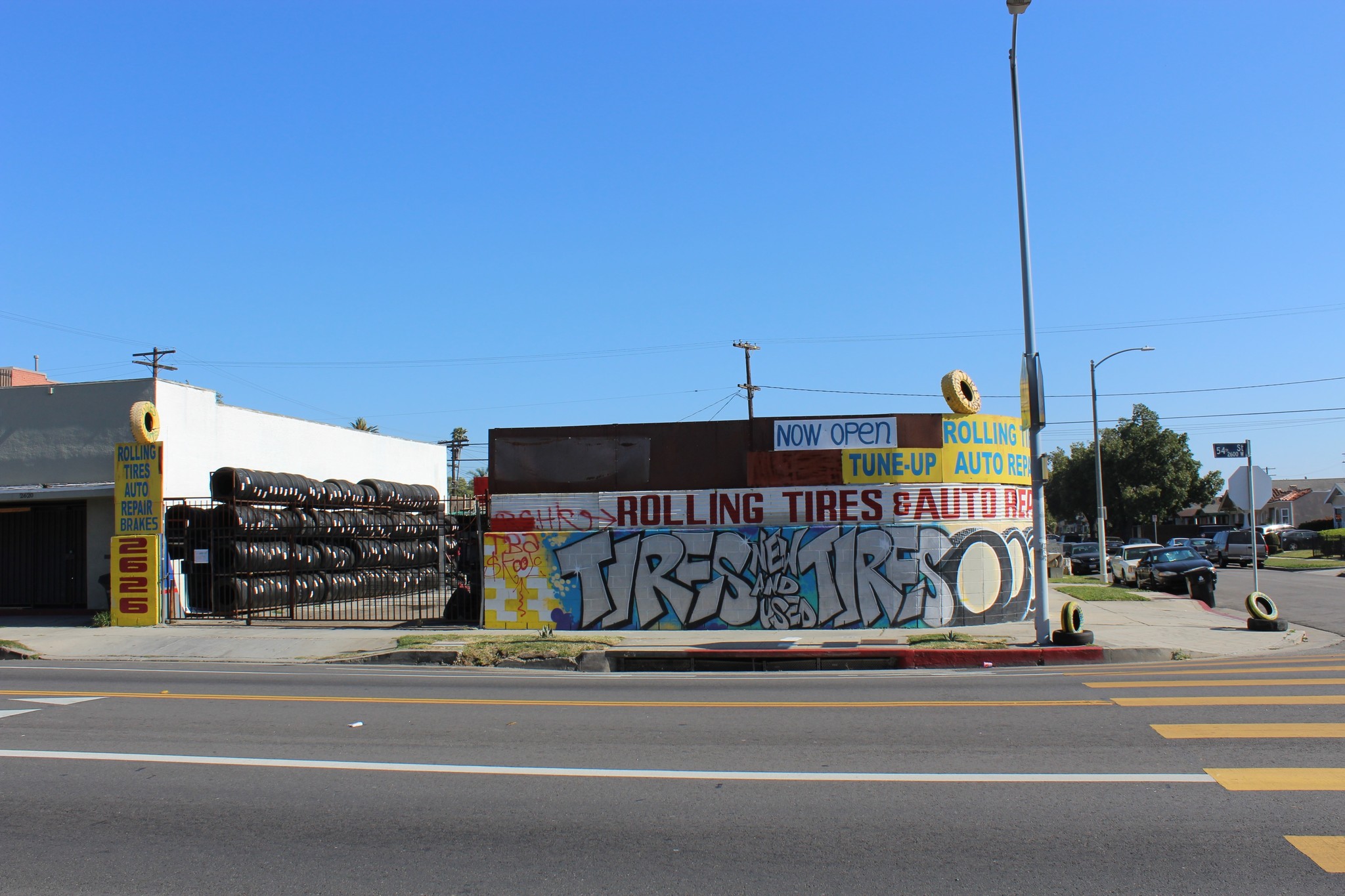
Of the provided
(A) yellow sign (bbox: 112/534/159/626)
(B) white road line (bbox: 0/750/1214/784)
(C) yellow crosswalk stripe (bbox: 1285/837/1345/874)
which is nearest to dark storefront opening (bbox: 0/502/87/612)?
(A) yellow sign (bbox: 112/534/159/626)

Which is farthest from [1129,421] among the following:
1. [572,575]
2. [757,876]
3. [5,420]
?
[757,876]

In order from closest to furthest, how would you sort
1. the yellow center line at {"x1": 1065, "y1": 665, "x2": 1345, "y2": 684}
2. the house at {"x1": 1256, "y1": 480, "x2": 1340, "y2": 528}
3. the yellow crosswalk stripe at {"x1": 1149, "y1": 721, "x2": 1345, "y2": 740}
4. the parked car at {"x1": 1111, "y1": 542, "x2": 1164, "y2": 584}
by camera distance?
1. the yellow crosswalk stripe at {"x1": 1149, "y1": 721, "x2": 1345, "y2": 740}
2. the yellow center line at {"x1": 1065, "y1": 665, "x2": 1345, "y2": 684}
3. the parked car at {"x1": 1111, "y1": 542, "x2": 1164, "y2": 584}
4. the house at {"x1": 1256, "y1": 480, "x2": 1340, "y2": 528}

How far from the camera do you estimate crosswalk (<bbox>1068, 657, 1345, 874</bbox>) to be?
6323mm

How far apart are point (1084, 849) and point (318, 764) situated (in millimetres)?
5532

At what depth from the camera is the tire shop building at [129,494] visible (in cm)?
2044

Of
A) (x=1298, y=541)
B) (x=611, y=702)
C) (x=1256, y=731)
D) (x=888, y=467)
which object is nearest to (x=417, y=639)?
(x=611, y=702)

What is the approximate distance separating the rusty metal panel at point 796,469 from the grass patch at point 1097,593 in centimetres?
884

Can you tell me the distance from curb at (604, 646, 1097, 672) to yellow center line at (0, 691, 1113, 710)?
360 centimetres

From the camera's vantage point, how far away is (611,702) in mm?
10508

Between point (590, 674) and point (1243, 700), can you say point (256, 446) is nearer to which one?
point (590, 674)

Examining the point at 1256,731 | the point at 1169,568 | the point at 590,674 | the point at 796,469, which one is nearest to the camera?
the point at 1256,731

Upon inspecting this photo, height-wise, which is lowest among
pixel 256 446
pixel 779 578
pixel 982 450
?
pixel 779 578

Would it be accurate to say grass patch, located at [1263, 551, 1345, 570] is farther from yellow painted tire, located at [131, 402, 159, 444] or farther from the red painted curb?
yellow painted tire, located at [131, 402, 159, 444]

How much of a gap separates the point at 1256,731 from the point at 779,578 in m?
10.0
